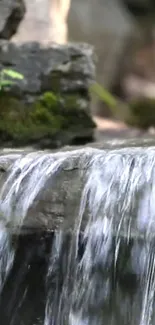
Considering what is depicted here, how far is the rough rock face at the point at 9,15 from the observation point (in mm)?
4543

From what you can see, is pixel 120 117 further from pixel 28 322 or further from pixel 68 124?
pixel 28 322

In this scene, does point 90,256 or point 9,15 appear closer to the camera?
point 90,256

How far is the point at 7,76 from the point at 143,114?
5.51 m

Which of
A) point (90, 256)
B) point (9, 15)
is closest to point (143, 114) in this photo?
point (9, 15)

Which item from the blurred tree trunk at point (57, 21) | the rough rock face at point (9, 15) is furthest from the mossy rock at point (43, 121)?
the blurred tree trunk at point (57, 21)

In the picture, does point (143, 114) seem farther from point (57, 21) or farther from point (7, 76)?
point (7, 76)

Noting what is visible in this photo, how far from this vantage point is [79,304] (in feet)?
8.53

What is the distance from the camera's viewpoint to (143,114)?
31.8 ft

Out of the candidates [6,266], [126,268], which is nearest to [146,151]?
[126,268]

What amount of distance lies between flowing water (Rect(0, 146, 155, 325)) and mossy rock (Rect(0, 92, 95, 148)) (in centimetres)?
161

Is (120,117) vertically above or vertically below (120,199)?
above

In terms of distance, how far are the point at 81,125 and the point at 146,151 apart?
173 centimetres

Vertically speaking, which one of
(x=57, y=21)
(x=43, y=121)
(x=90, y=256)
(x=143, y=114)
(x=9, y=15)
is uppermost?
(x=143, y=114)

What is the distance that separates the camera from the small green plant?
4.19 metres
